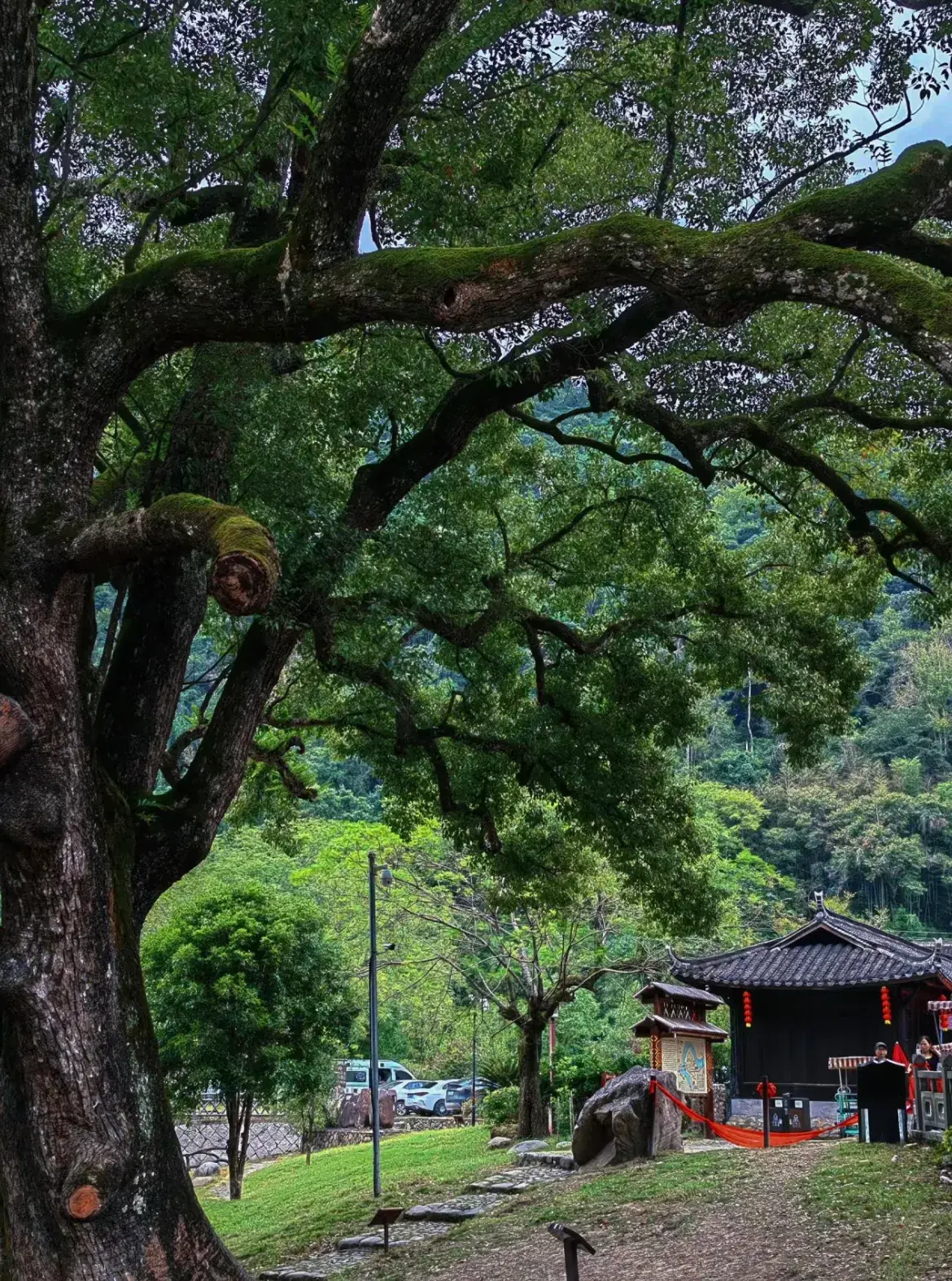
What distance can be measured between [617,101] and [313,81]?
2.92 metres

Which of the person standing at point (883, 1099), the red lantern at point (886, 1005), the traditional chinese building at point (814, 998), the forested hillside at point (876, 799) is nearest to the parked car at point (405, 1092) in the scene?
the traditional chinese building at point (814, 998)

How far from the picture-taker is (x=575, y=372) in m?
9.03

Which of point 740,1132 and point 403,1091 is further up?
point 740,1132

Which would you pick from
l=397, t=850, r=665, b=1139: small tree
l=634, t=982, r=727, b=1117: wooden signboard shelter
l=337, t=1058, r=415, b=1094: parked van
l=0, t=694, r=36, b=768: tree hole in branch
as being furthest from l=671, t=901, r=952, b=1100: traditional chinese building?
l=0, t=694, r=36, b=768: tree hole in branch

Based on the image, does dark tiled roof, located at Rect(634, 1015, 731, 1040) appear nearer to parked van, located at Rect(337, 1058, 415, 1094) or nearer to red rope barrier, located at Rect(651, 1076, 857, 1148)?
red rope barrier, located at Rect(651, 1076, 857, 1148)

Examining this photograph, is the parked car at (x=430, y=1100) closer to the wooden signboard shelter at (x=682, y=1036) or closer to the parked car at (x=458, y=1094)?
the parked car at (x=458, y=1094)

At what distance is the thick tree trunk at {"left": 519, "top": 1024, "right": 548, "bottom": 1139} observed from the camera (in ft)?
65.3

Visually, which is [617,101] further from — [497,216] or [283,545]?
[283,545]

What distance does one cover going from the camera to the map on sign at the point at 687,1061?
1731 cm

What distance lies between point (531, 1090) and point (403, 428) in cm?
1380

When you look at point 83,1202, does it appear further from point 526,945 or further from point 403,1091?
point 403,1091

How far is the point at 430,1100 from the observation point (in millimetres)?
32906

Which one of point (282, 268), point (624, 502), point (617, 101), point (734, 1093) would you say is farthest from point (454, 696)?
point (734, 1093)

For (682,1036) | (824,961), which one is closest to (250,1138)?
(682,1036)
